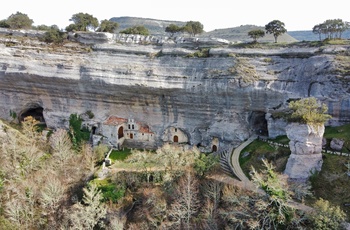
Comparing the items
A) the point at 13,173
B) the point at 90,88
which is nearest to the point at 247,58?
the point at 90,88

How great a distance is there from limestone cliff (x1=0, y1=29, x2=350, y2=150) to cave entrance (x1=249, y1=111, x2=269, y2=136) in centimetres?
11

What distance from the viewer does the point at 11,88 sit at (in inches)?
1572

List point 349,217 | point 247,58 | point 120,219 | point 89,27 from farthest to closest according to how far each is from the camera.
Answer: point 89,27 < point 247,58 < point 120,219 < point 349,217

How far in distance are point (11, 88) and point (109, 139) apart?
14.5 metres

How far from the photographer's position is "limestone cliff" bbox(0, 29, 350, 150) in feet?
103

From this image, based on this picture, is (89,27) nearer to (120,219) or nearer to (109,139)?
(109,139)

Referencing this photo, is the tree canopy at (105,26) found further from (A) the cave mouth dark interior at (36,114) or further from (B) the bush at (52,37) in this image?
(A) the cave mouth dark interior at (36,114)

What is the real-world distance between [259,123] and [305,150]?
35.6 feet

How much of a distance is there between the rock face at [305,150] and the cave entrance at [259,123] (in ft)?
29.4

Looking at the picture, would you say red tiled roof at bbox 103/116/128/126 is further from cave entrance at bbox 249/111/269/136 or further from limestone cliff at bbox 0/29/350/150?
cave entrance at bbox 249/111/269/136

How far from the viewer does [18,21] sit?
49.7m

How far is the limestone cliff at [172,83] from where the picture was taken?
103 ft

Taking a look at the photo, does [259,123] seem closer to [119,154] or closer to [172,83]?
[172,83]

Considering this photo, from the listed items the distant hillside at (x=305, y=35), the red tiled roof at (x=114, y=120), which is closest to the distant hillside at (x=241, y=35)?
the distant hillside at (x=305, y=35)
